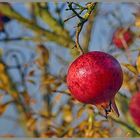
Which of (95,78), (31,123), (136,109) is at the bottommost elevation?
(31,123)

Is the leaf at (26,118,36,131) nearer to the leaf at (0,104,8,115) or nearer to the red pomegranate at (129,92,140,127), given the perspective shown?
the leaf at (0,104,8,115)

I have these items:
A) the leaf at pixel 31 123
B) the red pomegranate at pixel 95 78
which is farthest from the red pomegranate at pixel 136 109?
the leaf at pixel 31 123

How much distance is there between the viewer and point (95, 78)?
97 centimetres

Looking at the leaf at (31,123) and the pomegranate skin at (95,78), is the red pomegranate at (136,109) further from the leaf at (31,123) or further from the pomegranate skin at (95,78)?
the leaf at (31,123)

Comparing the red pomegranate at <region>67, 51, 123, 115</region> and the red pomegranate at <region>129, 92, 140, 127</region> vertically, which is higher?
the red pomegranate at <region>67, 51, 123, 115</region>

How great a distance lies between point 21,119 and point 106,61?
195 cm

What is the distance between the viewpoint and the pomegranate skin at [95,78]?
37.9 inches

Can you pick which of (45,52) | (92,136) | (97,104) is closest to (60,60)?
(45,52)

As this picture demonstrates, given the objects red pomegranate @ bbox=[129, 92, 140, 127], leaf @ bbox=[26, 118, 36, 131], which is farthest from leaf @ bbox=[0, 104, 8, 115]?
red pomegranate @ bbox=[129, 92, 140, 127]

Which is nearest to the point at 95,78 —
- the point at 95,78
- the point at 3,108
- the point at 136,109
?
the point at 95,78

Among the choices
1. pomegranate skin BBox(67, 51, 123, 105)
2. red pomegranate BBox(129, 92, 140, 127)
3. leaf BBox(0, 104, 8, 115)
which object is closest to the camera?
pomegranate skin BBox(67, 51, 123, 105)

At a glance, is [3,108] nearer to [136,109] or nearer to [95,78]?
[136,109]

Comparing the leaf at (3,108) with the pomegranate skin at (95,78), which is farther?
the leaf at (3,108)

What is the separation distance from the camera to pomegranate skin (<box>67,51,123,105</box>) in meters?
0.96
